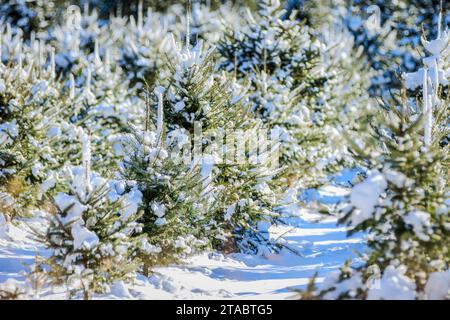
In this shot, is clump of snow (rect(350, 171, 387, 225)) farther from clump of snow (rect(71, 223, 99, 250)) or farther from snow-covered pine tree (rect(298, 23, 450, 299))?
clump of snow (rect(71, 223, 99, 250))

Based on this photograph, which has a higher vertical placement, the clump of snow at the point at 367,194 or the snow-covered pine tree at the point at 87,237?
the clump of snow at the point at 367,194

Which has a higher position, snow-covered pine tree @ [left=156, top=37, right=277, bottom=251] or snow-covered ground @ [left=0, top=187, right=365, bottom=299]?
snow-covered pine tree @ [left=156, top=37, right=277, bottom=251]

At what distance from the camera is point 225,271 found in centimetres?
808

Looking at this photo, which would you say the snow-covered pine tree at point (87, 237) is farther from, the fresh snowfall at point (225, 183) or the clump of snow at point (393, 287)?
the clump of snow at point (393, 287)

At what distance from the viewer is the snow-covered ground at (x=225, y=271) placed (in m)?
6.61

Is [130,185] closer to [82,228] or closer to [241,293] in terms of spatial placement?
[82,228]

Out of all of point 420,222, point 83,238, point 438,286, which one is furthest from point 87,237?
point 438,286

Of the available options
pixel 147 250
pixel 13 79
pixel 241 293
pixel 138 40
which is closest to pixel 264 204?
pixel 241 293

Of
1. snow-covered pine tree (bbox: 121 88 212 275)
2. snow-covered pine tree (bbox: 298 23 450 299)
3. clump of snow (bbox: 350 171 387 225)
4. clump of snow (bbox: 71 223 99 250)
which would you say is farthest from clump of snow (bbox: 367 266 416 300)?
snow-covered pine tree (bbox: 121 88 212 275)

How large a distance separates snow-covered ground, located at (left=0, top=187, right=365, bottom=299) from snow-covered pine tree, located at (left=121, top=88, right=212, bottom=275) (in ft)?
1.55

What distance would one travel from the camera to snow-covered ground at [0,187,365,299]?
6609 millimetres

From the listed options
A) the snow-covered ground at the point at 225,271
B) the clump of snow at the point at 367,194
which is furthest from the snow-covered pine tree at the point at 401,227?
the snow-covered ground at the point at 225,271

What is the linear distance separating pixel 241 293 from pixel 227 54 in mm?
9316

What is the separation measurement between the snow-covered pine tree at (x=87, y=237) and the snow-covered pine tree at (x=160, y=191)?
990 millimetres
